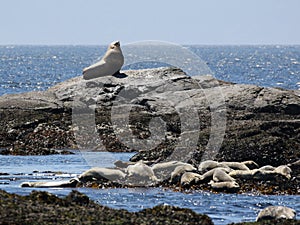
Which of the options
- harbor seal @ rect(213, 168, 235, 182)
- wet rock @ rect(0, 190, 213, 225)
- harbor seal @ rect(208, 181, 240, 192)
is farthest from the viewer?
harbor seal @ rect(213, 168, 235, 182)

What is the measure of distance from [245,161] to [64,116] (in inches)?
405

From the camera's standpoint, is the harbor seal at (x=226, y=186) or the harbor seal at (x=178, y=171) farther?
the harbor seal at (x=178, y=171)

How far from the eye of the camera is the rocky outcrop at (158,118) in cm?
2291

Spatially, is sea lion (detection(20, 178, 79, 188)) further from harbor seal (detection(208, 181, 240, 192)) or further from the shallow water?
harbor seal (detection(208, 181, 240, 192))

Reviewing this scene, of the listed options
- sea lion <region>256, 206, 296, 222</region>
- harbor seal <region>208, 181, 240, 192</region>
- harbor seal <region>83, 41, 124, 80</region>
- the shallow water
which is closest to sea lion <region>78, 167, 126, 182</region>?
the shallow water

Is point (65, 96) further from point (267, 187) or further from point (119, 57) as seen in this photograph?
point (267, 187)

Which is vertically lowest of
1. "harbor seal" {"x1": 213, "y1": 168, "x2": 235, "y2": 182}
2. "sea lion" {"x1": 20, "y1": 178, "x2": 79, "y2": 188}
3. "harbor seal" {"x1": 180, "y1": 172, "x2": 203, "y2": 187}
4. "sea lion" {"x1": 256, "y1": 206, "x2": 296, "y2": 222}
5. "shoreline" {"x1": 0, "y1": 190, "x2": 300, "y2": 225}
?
"sea lion" {"x1": 20, "y1": 178, "x2": 79, "y2": 188}

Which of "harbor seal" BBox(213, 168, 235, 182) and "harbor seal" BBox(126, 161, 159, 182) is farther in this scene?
"harbor seal" BBox(126, 161, 159, 182)

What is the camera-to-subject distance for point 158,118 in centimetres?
2947

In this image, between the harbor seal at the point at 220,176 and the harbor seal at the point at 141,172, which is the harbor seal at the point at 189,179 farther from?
the harbor seal at the point at 141,172

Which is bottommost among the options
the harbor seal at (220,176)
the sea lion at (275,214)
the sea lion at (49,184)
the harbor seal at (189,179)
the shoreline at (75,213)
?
the sea lion at (49,184)

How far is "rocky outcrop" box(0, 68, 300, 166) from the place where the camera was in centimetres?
2291

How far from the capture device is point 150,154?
2344 centimetres

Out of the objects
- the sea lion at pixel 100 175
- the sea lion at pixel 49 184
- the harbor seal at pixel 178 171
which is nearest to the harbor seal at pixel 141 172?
the sea lion at pixel 100 175
